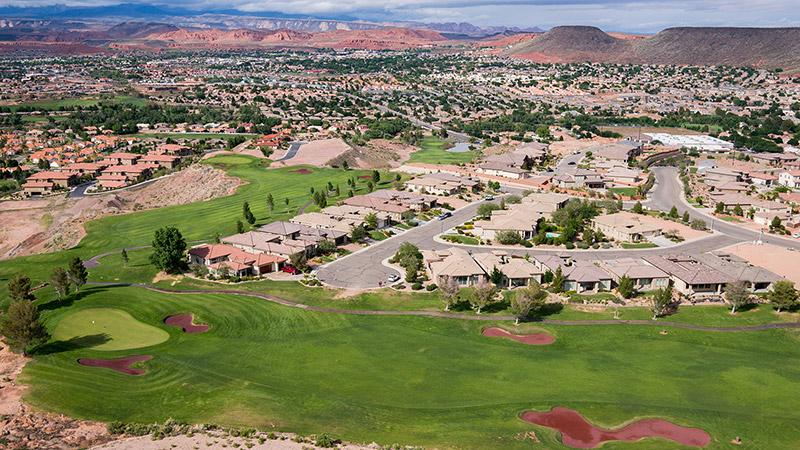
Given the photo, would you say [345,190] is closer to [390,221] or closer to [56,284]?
[390,221]

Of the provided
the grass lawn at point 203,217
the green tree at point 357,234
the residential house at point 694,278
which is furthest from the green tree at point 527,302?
the grass lawn at point 203,217

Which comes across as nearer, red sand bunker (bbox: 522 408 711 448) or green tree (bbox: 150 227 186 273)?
red sand bunker (bbox: 522 408 711 448)

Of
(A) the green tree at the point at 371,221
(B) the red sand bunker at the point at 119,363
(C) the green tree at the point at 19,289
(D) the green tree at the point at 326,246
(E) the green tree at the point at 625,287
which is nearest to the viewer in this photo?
(B) the red sand bunker at the point at 119,363

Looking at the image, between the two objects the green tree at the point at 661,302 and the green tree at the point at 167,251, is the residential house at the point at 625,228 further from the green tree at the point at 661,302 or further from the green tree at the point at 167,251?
the green tree at the point at 167,251

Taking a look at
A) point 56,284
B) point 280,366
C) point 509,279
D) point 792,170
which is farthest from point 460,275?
point 792,170

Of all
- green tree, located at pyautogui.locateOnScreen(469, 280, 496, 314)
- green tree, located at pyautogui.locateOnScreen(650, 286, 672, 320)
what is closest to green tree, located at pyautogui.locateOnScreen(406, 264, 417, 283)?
green tree, located at pyautogui.locateOnScreen(469, 280, 496, 314)

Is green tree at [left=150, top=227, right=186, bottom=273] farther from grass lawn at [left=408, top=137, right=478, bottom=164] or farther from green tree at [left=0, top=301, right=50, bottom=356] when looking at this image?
grass lawn at [left=408, top=137, right=478, bottom=164]

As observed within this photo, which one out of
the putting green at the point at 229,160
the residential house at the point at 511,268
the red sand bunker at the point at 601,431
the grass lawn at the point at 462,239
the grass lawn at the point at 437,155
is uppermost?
the grass lawn at the point at 437,155
